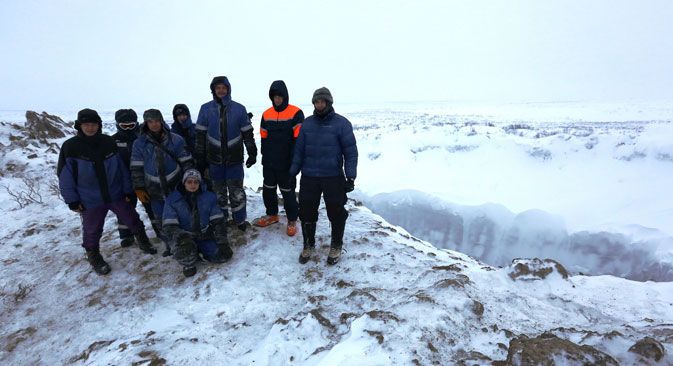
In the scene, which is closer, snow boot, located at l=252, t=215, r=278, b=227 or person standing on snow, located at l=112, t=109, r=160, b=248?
person standing on snow, located at l=112, t=109, r=160, b=248

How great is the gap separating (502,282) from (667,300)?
1.52 m

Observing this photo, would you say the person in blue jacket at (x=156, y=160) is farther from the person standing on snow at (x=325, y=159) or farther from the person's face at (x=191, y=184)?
the person standing on snow at (x=325, y=159)

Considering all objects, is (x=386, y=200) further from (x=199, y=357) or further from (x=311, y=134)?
(x=199, y=357)

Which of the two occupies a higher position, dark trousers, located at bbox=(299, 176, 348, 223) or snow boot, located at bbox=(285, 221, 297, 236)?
dark trousers, located at bbox=(299, 176, 348, 223)

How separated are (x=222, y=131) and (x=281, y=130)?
82 centimetres

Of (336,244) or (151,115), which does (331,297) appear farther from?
(151,115)

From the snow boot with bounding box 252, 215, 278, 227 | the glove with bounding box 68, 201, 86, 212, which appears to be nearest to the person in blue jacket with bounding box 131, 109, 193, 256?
the glove with bounding box 68, 201, 86, 212

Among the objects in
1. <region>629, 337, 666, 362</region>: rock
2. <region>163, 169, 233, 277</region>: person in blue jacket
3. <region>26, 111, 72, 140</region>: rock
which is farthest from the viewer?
<region>26, 111, 72, 140</region>: rock

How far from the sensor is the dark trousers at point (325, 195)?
3516 mm

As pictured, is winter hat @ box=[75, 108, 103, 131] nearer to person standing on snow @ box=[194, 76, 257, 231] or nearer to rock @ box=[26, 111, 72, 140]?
person standing on snow @ box=[194, 76, 257, 231]

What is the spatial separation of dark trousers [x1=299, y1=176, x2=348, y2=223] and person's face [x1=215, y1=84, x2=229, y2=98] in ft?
5.33

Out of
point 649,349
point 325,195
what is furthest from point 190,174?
point 649,349

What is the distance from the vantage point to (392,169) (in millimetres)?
11430

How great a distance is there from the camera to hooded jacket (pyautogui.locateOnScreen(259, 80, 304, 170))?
156 inches
